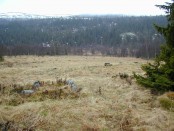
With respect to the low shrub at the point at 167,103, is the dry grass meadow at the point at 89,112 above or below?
below

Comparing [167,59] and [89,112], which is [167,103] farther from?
[89,112]

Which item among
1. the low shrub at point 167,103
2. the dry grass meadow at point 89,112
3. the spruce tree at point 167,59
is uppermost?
the spruce tree at point 167,59

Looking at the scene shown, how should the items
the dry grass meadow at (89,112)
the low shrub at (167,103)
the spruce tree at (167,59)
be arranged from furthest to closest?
1. the spruce tree at (167,59)
2. the low shrub at (167,103)
3. the dry grass meadow at (89,112)

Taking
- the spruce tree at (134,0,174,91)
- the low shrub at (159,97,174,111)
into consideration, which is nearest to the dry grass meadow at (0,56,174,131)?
the low shrub at (159,97,174,111)

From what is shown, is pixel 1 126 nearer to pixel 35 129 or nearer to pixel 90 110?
pixel 35 129

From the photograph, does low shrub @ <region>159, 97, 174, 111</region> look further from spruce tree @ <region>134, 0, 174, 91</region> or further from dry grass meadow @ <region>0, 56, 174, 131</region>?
spruce tree @ <region>134, 0, 174, 91</region>

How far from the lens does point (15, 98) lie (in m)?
14.0

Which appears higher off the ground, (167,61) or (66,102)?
(167,61)

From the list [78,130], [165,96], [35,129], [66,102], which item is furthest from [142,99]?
[35,129]

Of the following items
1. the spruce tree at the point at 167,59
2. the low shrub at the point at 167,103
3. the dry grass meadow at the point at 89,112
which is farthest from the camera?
the spruce tree at the point at 167,59

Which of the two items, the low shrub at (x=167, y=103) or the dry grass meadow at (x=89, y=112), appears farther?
the low shrub at (x=167, y=103)

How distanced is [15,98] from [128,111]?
20.5ft

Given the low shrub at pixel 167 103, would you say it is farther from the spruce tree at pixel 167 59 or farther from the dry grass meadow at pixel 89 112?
the spruce tree at pixel 167 59

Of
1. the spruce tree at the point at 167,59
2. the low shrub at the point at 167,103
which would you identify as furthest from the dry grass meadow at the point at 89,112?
the spruce tree at the point at 167,59
